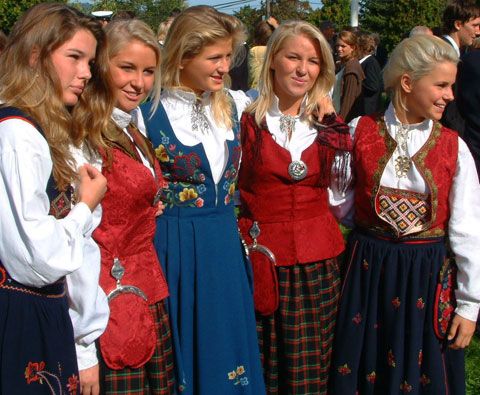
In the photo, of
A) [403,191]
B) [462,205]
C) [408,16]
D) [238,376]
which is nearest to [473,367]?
[462,205]

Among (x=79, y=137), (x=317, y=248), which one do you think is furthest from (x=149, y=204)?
(x=317, y=248)

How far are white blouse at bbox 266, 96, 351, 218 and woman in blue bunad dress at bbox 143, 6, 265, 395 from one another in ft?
0.64

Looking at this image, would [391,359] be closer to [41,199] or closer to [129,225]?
[129,225]

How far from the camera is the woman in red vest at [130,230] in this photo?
219 centimetres

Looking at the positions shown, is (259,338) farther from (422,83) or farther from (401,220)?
(422,83)

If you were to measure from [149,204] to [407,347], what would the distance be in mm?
1221

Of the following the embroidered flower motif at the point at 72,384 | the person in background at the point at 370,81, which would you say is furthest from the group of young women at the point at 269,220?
the person in background at the point at 370,81

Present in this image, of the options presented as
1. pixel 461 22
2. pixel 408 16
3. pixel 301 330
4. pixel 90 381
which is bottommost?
pixel 301 330

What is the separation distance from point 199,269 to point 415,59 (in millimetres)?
1178

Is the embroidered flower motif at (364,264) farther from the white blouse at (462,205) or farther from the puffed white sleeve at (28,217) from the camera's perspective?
the puffed white sleeve at (28,217)

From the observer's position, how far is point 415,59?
102 inches

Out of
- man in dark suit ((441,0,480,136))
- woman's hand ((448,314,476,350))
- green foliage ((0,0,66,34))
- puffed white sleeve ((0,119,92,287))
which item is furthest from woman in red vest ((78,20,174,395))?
green foliage ((0,0,66,34))

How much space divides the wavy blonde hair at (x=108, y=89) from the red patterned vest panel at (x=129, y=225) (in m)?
0.06

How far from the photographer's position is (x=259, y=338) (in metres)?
→ 2.82
